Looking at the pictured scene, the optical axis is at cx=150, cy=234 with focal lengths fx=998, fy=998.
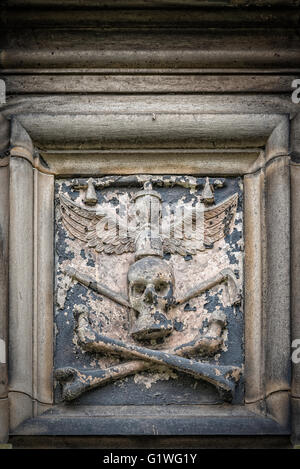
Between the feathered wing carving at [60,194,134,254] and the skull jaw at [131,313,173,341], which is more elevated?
the feathered wing carving at [60,194,134,254]

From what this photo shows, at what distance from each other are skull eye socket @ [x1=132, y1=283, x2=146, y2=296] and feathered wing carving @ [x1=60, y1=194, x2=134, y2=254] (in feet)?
0.64

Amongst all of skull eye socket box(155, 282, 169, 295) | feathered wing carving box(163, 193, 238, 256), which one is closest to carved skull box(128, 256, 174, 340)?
skull eye socket box(155, 282, 169, 295)

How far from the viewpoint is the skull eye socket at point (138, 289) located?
14.6 ft

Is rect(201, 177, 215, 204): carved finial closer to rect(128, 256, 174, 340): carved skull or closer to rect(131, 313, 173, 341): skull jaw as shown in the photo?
rect(128, 256, 174, 340): carved skull

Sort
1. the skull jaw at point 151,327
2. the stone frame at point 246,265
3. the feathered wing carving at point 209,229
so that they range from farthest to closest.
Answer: the feathered wing carving at point 209,229 → the skull jaw at point 151,327 → the stone frame at point 246,265

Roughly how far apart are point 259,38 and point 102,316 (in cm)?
147

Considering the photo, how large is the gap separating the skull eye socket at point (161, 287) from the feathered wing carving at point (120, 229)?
0.18 m

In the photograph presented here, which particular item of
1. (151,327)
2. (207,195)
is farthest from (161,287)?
(207,195)

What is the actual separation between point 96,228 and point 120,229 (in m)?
0.11

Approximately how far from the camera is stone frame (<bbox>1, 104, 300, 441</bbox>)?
4.29 metres

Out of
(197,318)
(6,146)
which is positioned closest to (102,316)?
(197,318)

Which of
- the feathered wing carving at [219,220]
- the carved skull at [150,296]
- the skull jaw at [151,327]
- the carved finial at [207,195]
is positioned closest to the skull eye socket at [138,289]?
the carved skull at [150,296]

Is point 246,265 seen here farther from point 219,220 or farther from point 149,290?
point 149,290

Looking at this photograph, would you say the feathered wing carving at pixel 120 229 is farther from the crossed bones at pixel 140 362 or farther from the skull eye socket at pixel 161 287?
the crossed bones at pixel 140 362
